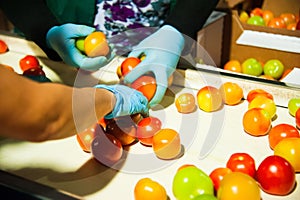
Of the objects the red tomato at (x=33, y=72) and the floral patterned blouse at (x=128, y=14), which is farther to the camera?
Answer: the floral patterned blouse at (x=128, y=14)

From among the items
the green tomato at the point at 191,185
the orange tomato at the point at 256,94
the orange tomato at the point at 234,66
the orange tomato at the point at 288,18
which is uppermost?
the green tomato at the point at 191,185

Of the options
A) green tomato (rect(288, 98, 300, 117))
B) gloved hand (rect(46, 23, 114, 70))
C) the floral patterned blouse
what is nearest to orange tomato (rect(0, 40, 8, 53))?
gloved hand (rect(46, 23, 114, 70))

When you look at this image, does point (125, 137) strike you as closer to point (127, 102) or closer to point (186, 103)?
point (127, 102)

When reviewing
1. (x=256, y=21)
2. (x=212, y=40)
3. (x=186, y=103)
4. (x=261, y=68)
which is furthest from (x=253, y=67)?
(x=186, y=103)

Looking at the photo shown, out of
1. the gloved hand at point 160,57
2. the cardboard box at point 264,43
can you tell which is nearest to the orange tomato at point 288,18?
the cardboard box at point 264,43

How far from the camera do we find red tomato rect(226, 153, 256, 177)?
73cm

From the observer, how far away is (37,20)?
121 centimetres

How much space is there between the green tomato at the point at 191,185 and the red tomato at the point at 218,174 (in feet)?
0.07

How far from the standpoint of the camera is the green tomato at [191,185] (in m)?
0.68

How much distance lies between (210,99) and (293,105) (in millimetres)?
198

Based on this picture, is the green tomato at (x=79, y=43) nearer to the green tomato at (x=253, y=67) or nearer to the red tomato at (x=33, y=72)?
the red tomato at (x=33, y=72)

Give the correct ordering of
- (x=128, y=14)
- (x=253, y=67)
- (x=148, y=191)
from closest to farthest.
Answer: (x=148, y=191) → (x=128, y=14) → (x=253, y=67)

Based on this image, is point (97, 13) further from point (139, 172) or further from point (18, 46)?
point (139, 172)

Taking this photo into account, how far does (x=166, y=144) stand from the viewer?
2.56ft
